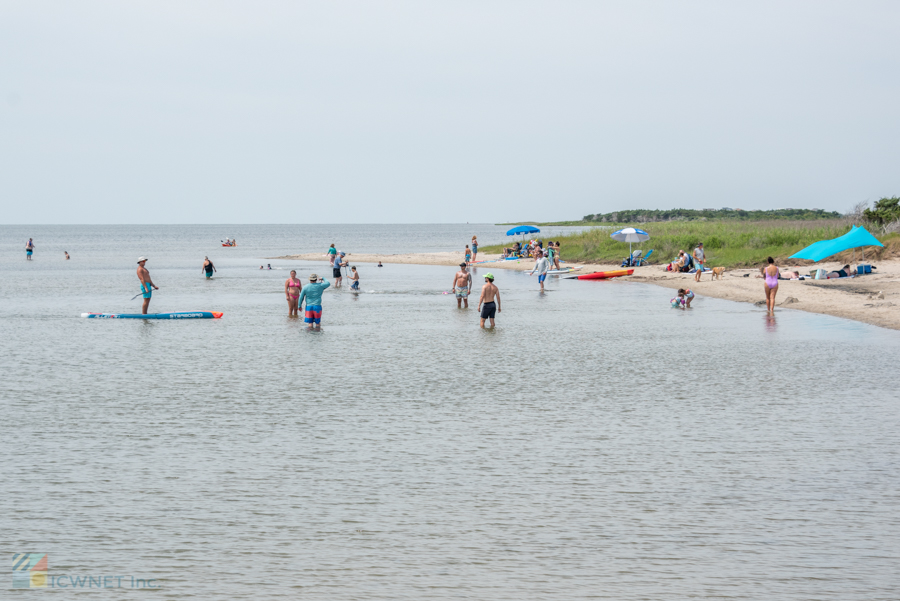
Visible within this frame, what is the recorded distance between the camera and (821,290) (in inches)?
1336

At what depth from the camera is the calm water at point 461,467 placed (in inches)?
285

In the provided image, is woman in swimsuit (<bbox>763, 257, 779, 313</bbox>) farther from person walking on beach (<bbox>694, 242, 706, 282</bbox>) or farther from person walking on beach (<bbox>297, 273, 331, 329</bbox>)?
person walking on beach (<bbox>694, 242, 706, 282</bbox>)

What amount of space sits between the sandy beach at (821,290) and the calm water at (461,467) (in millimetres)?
6806

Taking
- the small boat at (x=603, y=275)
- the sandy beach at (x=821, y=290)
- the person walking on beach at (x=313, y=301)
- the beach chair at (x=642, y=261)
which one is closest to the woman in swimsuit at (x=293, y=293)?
the person walking on beach at (x=313, y=301)

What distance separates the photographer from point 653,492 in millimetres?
9281

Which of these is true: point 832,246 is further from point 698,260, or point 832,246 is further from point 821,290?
point 698,260

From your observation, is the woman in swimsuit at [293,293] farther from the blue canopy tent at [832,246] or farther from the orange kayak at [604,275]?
the orange kayak at [604,275]

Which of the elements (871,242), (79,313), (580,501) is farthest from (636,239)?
(580,501)

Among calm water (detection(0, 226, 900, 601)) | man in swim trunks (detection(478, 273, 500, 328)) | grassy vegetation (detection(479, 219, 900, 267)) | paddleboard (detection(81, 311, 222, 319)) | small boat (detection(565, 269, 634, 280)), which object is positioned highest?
grassy vegetation (detection(479, 219, 900, 267))

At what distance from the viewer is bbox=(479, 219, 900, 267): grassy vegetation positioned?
45719mm

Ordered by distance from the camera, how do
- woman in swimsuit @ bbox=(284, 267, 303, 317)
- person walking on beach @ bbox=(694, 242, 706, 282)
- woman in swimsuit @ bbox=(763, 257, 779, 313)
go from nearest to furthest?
woman in swimsuit @ bbox=(763, 257, 779, 313), woman in swimsuit @ bbox=(284, 267, 303, 317), person walking on beach @ bbox=(694, 242, 706, 282)

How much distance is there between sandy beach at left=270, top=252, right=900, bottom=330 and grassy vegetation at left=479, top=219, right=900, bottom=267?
1.97 m

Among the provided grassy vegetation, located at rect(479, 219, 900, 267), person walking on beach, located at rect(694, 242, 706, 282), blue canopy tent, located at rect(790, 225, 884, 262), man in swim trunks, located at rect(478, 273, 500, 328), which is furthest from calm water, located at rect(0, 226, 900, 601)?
grassy vegetation, located at rect(479, 219, 900, 267)

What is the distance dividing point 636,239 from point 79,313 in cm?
3024
